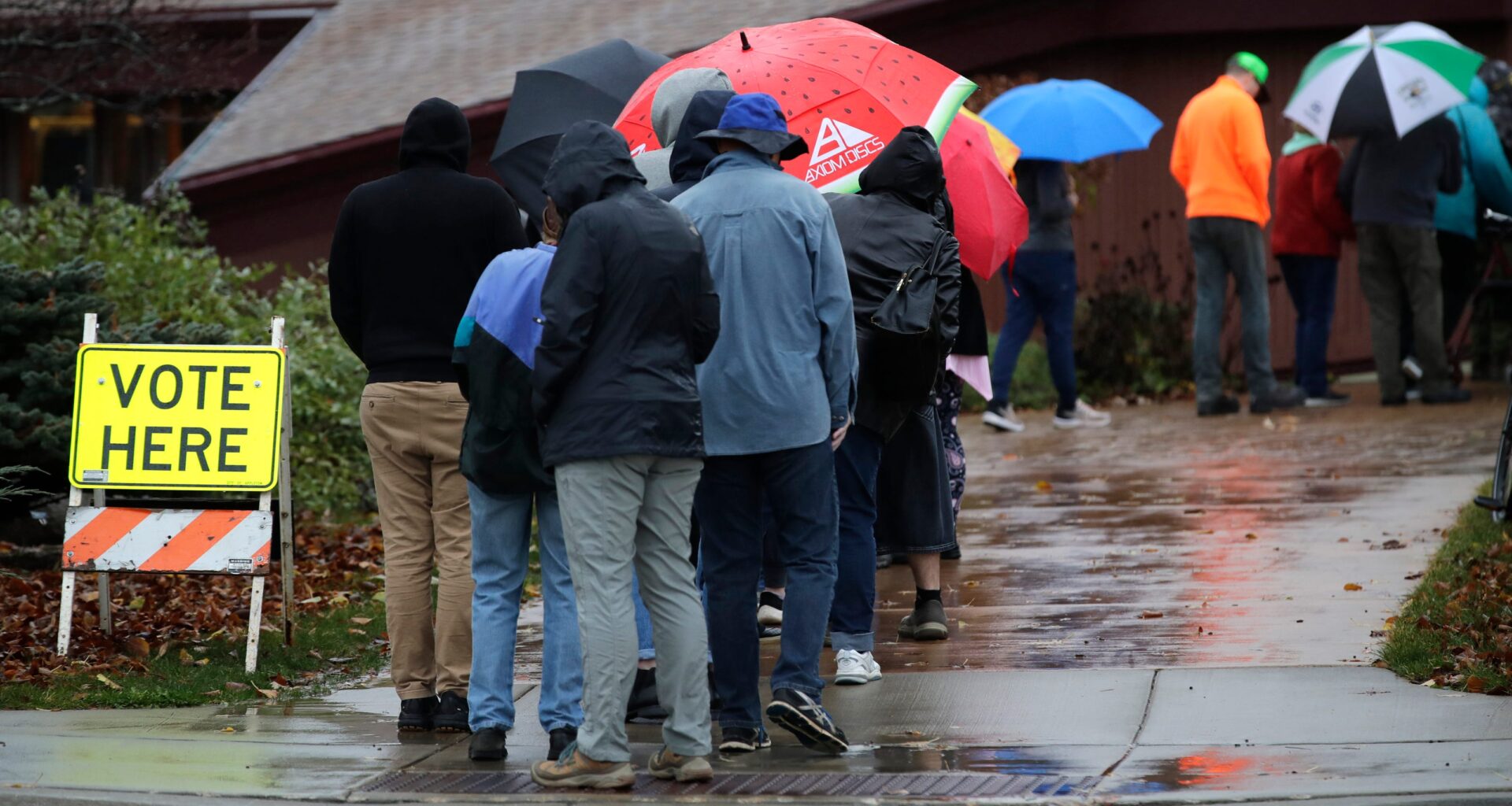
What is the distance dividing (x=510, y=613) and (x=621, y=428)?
Answer: 0.99 meters

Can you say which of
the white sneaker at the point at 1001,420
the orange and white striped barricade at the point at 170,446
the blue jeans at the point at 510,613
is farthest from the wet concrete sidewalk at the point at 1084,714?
the white sneaker at the point at 1001,420

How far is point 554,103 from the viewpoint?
8258 mm

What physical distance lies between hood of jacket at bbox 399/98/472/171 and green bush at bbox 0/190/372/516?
4.04m

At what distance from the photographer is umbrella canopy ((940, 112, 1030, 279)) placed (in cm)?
820

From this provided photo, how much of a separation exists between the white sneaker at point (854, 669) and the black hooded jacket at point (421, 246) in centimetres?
170

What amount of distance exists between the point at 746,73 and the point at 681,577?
8.45 ft

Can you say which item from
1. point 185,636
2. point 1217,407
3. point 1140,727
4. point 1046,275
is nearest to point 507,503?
point 1140,727

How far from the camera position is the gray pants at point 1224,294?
13.6 m

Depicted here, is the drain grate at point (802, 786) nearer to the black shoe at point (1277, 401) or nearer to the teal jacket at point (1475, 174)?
the black shoe at point (1277, 401)

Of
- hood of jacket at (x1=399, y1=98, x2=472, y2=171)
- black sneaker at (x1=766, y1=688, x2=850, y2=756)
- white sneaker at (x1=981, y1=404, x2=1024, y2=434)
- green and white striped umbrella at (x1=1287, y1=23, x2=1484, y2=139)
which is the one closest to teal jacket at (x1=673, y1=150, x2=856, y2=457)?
black sneaker at (x1=766, y1=688, x2=850, y2=756)

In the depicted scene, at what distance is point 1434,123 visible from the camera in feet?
44.5

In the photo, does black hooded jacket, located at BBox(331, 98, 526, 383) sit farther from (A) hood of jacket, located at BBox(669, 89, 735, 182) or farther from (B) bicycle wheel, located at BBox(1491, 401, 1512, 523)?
(B) bicycle wheel, located at BBox(1491, 401, 1512, 523)

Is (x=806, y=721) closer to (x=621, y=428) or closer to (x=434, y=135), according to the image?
(x=621, y=428)

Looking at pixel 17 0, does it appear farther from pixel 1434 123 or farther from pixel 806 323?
pixel 806 323
